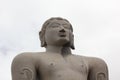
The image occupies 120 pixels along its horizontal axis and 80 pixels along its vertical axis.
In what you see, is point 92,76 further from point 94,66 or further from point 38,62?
point 38,62

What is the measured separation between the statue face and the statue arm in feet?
2.97

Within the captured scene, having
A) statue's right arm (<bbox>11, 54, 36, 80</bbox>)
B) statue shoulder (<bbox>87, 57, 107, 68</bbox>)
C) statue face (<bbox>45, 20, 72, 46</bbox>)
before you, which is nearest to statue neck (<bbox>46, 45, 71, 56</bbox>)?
statue face (<bbox>45, 20, 72, 46</bbox>)

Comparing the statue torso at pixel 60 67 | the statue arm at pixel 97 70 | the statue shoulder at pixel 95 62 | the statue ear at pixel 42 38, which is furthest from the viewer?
the statue ear at pixel 42 38

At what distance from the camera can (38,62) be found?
1123cm

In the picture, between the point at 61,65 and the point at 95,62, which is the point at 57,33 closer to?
the point at 61,65

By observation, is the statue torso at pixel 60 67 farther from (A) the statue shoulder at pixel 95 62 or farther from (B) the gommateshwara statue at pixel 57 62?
(A) the statue shoulder at pixel 95 62

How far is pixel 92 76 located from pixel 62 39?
1.22 meters

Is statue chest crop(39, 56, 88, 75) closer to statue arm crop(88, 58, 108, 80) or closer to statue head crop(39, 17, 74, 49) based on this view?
statue arm crop(88, 58, 108, 80)

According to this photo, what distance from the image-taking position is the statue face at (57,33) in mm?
11617

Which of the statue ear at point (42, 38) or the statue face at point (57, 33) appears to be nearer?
the statue face at point (57, 33)

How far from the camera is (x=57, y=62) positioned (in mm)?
11188

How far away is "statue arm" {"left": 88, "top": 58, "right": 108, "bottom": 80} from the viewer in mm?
11541

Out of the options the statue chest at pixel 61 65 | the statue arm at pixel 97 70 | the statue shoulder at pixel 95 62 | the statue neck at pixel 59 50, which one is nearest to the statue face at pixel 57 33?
the statue neck at pixel 59 50

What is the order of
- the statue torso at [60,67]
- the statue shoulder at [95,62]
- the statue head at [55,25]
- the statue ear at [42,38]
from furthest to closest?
the statue ear at [42,38] < the statue head at [55,25] < the statue shoulder at [95,62] < the statue torso at [60,67]
